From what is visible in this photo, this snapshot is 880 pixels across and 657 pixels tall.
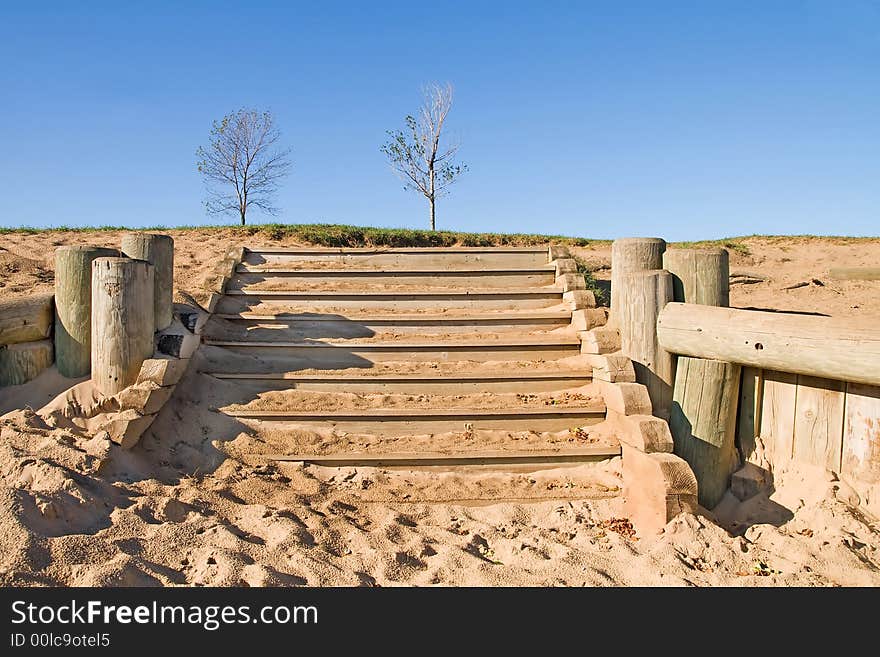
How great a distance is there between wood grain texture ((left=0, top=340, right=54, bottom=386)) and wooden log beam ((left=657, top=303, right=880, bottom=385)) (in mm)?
5513

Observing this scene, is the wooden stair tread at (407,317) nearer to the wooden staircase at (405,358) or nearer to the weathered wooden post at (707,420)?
the wooden staircase at (405,358)

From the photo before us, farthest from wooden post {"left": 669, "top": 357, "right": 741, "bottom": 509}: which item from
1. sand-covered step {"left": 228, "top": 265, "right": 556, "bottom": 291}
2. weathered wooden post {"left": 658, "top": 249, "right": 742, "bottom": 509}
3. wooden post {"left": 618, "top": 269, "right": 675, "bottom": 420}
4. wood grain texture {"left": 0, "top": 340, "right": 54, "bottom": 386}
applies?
wood grain texture {"left": 0, "top": 340, "right": 54, "bottom": 386}

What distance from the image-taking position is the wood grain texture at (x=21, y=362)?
5.31 metres

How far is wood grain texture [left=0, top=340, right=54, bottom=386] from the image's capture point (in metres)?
5.31

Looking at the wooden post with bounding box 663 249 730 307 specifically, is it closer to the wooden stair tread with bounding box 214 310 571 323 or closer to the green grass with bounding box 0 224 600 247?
the wooden stair tread with bounding box 214 310 571 323

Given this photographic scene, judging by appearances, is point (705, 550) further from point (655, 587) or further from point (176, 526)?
point (176, 526)

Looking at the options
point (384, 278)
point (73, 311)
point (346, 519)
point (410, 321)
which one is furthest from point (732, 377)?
point (73, 311)

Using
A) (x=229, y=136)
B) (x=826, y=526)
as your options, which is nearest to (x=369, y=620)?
(x=826, y=526)

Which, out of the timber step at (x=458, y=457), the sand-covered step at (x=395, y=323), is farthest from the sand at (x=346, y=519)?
the sand-covered step at (x=395, y=323)

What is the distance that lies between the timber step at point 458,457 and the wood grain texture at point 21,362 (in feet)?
7.41

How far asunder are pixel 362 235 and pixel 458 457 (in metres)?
8.53

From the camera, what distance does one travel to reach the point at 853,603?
333cm

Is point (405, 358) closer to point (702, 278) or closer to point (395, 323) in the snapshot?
point (395, 323)

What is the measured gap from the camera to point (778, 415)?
486 centimetres
